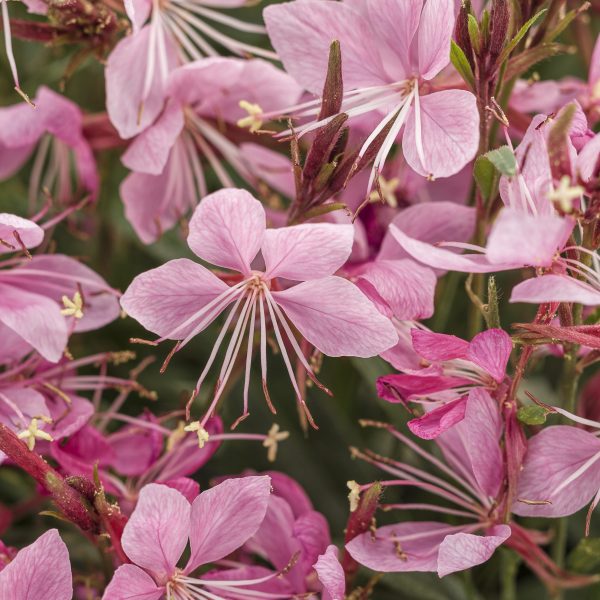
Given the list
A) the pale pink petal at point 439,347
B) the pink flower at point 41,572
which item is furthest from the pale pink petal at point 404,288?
the pink flower at point 41,572

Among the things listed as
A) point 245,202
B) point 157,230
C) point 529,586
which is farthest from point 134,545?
point 529,586

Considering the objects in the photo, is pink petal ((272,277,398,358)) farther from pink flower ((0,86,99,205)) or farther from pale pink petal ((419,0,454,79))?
pink flower ((0,86,99,205))

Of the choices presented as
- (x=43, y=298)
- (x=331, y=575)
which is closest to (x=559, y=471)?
(x=331, y=575)

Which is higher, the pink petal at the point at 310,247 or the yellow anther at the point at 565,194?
the yellow anther at the point at 565,194

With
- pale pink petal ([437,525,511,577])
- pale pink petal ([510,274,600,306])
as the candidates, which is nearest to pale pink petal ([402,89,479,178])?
pale pink petal ([510,274,600,306])

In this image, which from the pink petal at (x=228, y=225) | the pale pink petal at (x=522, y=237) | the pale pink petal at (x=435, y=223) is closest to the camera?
the pale pink petal at (x=522, y=237)

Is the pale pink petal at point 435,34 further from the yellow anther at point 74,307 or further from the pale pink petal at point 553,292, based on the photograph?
the yellow anther at point 74,307

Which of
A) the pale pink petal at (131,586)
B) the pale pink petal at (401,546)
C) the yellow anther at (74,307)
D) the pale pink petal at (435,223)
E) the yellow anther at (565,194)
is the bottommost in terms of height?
the pale pink petal at (401,546)

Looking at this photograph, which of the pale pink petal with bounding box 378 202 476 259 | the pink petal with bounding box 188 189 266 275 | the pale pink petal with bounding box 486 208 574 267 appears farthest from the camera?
the pale pink petal with bounding box 378 202 476 259
